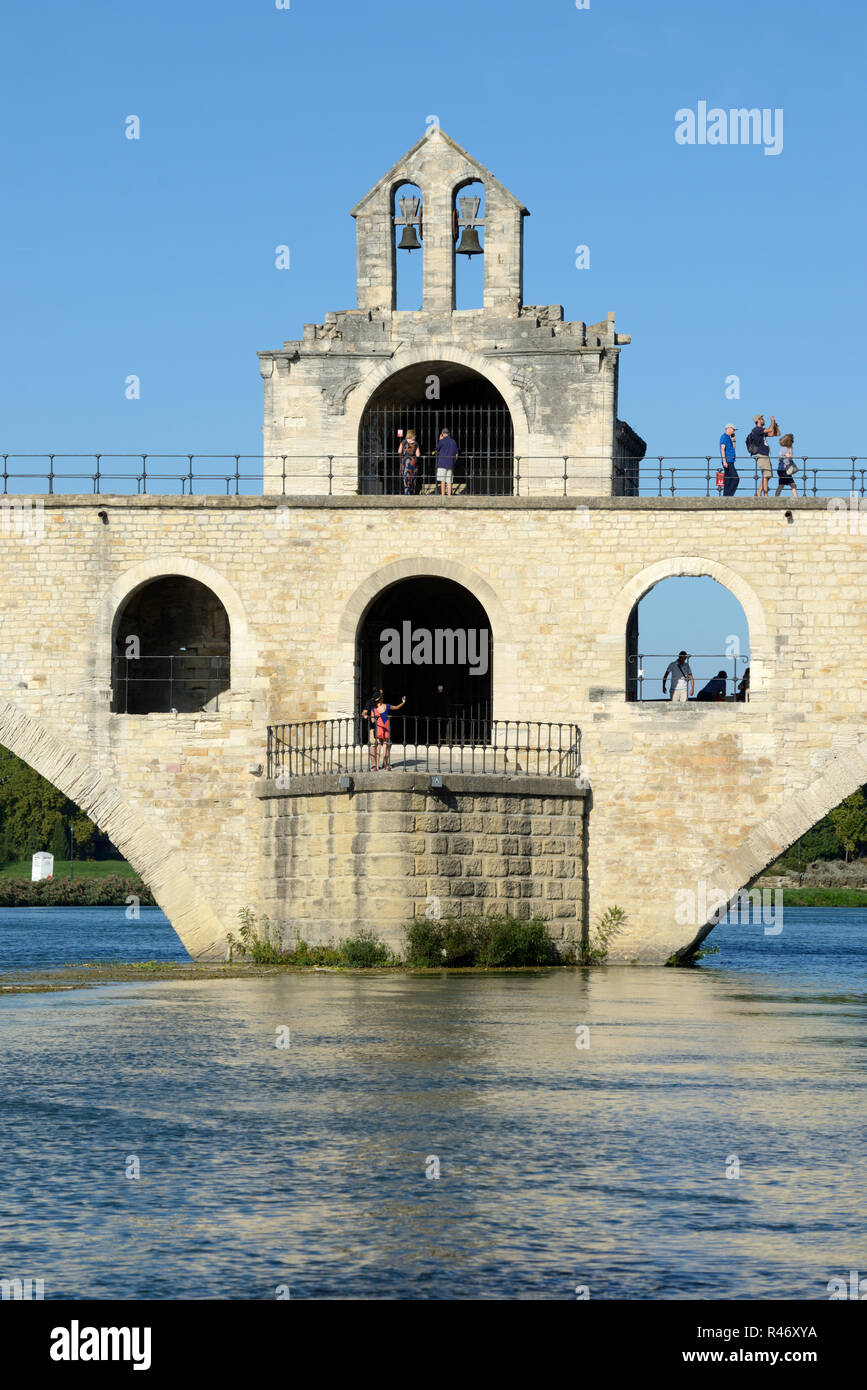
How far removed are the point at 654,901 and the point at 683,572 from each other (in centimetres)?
442

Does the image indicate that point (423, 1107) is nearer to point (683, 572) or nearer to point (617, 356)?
point (683, 572)

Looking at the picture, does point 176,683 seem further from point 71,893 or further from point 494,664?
point 71,893

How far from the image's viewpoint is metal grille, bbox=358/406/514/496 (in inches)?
1113

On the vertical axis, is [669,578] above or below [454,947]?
above

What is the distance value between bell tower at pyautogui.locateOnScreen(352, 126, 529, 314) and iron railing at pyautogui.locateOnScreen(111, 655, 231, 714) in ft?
19.1

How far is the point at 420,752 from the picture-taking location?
83.9 feet

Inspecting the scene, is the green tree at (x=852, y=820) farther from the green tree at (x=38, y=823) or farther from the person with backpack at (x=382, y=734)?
the person with backpack at (x=382, y=734)

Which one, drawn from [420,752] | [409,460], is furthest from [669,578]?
[409,460]

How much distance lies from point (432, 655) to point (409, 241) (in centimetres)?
624

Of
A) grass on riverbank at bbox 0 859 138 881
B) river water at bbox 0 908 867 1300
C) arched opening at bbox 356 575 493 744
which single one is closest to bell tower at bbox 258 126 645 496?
arched opening at bbox 356 575 493 744

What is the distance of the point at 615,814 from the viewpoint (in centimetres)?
2530

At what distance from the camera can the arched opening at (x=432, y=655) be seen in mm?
28969

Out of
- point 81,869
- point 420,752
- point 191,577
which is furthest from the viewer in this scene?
point 81,869
